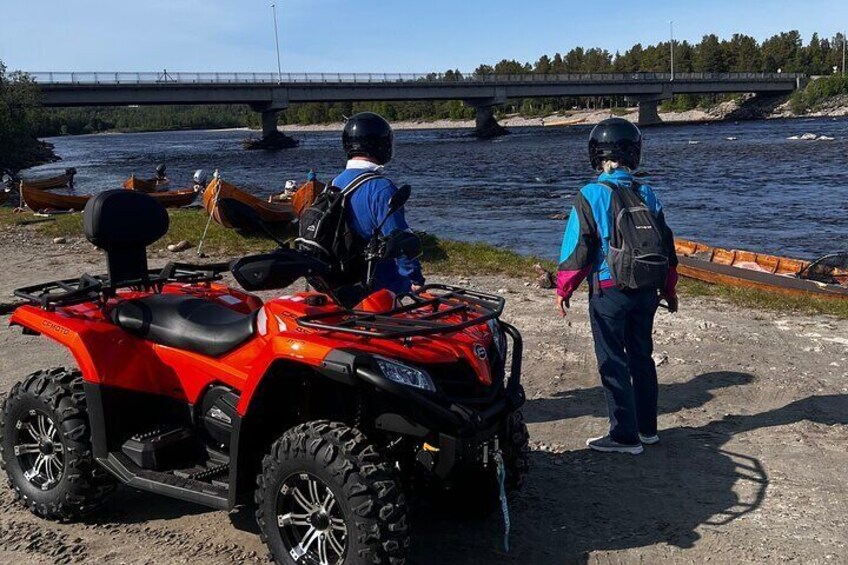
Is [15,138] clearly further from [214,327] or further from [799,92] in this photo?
[799,92]

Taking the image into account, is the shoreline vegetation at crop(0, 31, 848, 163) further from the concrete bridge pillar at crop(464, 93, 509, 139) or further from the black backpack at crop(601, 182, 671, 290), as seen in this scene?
the black backpack at crop(601, 182, 671, 290)

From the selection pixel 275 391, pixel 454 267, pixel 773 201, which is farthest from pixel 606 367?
pixel 773 201

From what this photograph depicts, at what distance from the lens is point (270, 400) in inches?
162

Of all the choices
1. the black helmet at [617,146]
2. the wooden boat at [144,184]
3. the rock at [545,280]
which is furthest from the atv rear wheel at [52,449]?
the wooden boat at [144,184]

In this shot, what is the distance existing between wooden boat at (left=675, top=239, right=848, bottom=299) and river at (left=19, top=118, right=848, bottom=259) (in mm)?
5250

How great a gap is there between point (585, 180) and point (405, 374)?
119 ft

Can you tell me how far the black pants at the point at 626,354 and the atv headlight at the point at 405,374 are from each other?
212cm

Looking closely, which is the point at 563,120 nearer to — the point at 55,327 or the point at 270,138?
the point at 270,138

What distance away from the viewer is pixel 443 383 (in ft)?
12.8

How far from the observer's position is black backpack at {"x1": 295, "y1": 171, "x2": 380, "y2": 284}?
4.67 m

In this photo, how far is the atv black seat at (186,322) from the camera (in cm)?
420

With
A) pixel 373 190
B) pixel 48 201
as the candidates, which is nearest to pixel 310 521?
pixel 373 190

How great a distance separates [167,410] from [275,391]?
0.99m

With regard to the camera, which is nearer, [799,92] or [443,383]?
[443,383]
